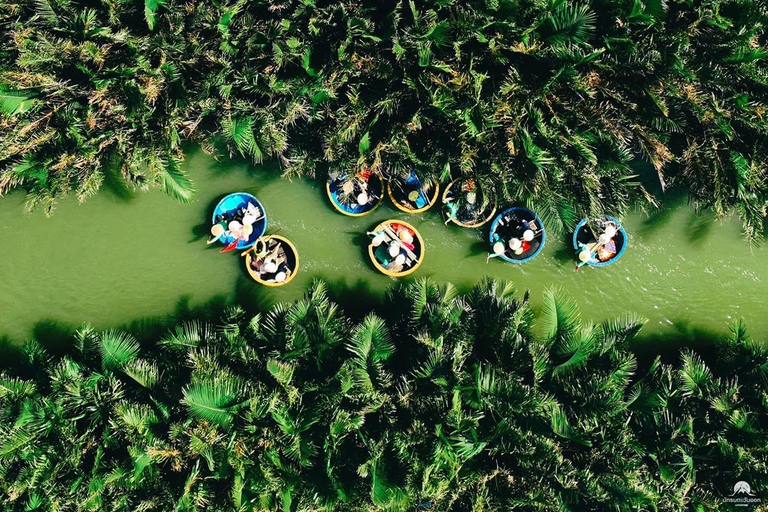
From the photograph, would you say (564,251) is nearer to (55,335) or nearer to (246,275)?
(246,275)

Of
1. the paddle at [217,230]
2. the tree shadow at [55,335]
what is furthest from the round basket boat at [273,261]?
the tree shadow at [55,335]

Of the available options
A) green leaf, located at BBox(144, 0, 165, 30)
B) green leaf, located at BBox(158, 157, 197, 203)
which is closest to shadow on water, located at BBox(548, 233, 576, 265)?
green leaf, located at BBox(158, 157, 197, 203)

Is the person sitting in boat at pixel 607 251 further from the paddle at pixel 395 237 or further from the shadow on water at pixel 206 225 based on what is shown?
the shadow on water at pixel 206 225

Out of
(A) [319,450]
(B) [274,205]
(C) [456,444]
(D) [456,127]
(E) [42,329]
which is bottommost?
(E) [42,329]

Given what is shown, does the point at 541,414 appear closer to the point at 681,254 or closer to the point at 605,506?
the point at 605,506

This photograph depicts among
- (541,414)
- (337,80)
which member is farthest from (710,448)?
(337,80)

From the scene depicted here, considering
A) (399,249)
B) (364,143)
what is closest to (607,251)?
(399,249)
